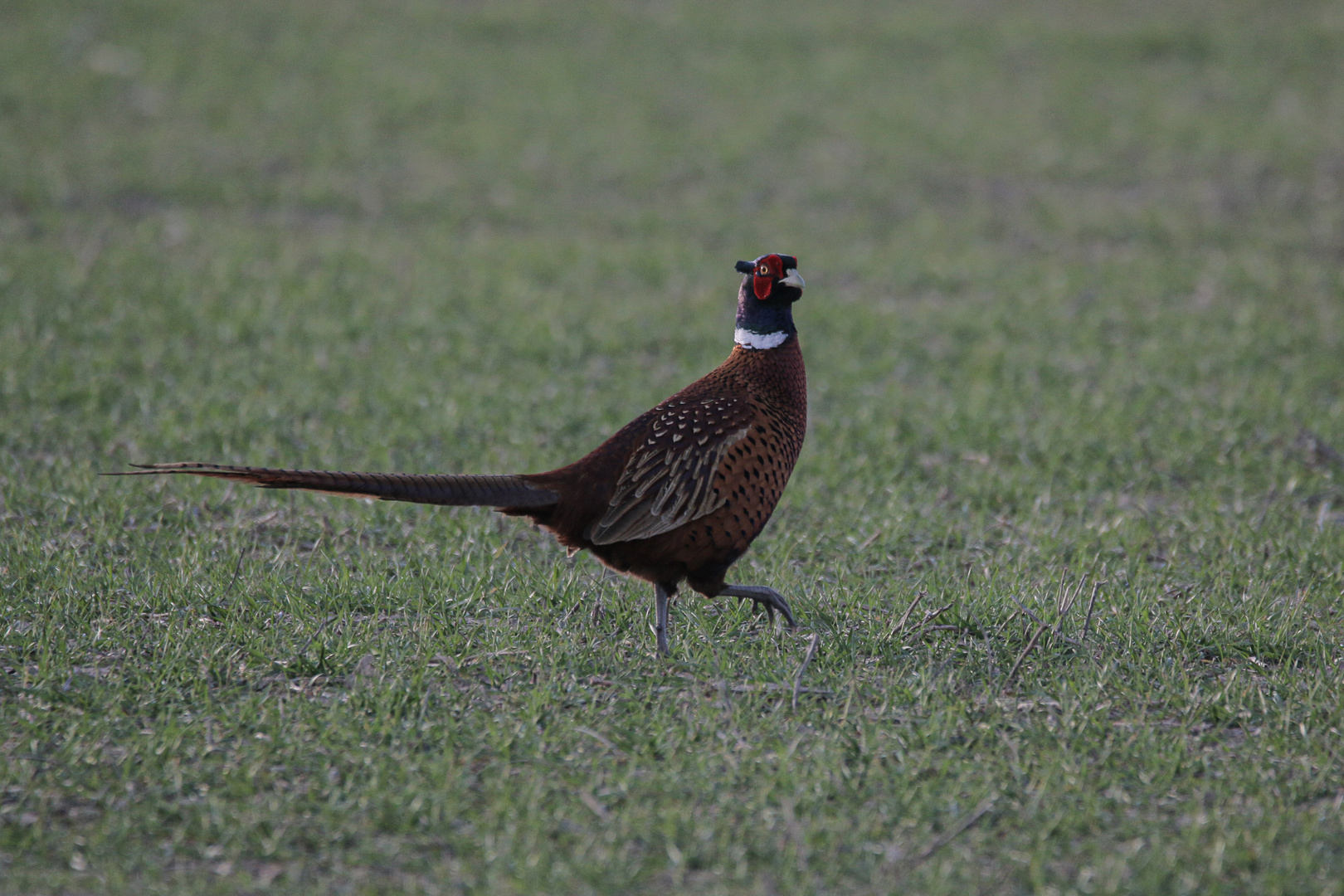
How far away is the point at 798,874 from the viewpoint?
2.77 meters

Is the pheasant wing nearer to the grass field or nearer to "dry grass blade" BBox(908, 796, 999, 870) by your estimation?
the grass field

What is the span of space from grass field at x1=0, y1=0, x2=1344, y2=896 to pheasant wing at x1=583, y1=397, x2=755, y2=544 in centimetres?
41

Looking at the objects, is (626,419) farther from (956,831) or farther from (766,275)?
(956,831)

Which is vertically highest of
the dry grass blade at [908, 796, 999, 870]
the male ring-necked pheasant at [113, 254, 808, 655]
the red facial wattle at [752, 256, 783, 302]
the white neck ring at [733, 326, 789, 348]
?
the red facial wattle at [752, 256, 783, 302]

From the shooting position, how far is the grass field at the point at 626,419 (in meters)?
2.96

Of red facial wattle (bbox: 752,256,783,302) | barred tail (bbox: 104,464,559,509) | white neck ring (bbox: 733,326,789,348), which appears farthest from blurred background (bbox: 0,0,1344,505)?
barred tail (bbox: 104,464,559,509)

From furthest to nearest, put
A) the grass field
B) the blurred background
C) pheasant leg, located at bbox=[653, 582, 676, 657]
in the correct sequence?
the blurred background
pheasant leg, located at bbox=[653, 582, 676, 657]
the grass field

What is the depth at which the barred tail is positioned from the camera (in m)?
3.24

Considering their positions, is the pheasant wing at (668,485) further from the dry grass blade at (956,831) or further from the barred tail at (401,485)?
the dry grass blade at (956,831)

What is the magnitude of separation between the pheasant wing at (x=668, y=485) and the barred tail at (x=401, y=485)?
192mm

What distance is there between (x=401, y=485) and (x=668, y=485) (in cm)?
74

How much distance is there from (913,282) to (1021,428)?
8.67ft

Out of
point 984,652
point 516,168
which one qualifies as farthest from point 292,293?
point 984,652

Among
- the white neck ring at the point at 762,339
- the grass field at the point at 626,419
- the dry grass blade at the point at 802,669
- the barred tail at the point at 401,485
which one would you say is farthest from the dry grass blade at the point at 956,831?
the white neck ring at the point at 762,339
